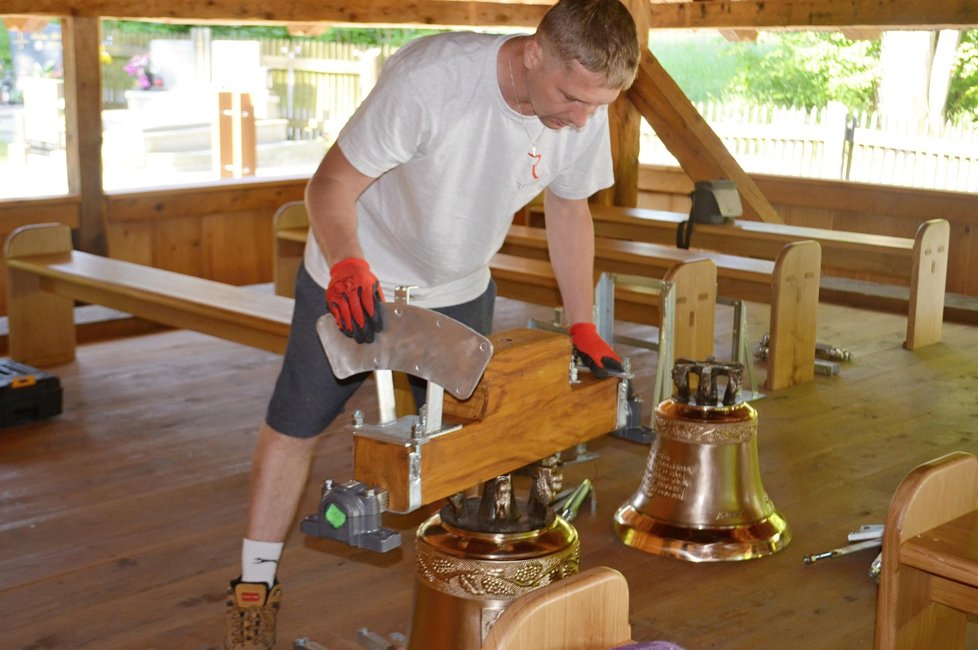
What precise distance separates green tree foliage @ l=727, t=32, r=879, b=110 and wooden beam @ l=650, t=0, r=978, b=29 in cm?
553

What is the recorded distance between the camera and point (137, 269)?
5.34 meters

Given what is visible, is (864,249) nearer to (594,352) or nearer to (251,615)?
(594,352)

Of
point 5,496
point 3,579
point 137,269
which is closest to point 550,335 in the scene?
point 3,579

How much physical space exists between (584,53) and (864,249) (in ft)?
14.7

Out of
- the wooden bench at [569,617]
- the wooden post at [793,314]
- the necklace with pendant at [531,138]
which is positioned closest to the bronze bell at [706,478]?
the necklace with pendant at [531,138]

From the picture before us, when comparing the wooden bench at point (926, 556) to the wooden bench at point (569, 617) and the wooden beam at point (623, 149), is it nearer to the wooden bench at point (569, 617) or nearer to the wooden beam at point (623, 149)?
the wooden bench at point (569, 617)

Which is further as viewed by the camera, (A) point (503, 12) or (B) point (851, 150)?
(B) point (851, 150)

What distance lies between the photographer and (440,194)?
7.38ft

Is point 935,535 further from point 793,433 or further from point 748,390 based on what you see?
point 748,390

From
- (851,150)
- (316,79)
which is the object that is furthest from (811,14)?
(316,79)

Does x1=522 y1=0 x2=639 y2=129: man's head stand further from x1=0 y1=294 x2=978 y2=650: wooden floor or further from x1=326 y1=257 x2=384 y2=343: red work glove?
x1=0 y1=294 x2=978 y2=650: wooden floor

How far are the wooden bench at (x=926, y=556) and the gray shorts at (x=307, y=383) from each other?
3.34 feet

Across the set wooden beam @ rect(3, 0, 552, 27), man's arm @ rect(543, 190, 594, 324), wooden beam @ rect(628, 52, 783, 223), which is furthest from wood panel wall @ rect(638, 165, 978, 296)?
man's arm @ rect(543, 190, 594, 324)

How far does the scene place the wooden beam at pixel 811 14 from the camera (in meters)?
6.91
